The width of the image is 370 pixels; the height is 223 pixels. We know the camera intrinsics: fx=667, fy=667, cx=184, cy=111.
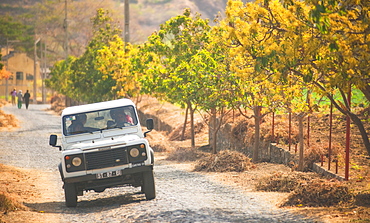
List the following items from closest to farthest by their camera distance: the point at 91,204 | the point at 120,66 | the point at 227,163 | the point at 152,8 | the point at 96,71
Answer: the point at 91,204
the point at 227,163
the point at 120,66
the point at 96,71
the point at 152,8

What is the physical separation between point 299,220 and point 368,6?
3764 mm

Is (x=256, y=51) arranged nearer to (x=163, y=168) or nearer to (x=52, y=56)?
(x=163, y=168)

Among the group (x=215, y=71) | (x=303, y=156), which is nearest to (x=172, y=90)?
(x=215, y=71)

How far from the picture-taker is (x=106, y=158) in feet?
44.5

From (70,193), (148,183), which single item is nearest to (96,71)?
(70,193)

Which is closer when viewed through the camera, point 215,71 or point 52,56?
point 215,71

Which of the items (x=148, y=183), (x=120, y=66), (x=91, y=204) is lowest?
(x=91, y=204)

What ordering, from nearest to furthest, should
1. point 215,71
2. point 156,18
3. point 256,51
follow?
point 256,51, point 215,71, point 156,18

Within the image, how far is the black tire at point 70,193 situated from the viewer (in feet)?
45.1

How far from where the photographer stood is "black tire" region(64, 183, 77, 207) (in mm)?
13750

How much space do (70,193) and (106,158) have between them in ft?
3.58

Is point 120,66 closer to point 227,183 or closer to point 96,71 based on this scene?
point 96,71

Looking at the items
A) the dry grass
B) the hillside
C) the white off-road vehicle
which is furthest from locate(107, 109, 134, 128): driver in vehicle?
the hillside

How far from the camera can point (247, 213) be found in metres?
12.1
